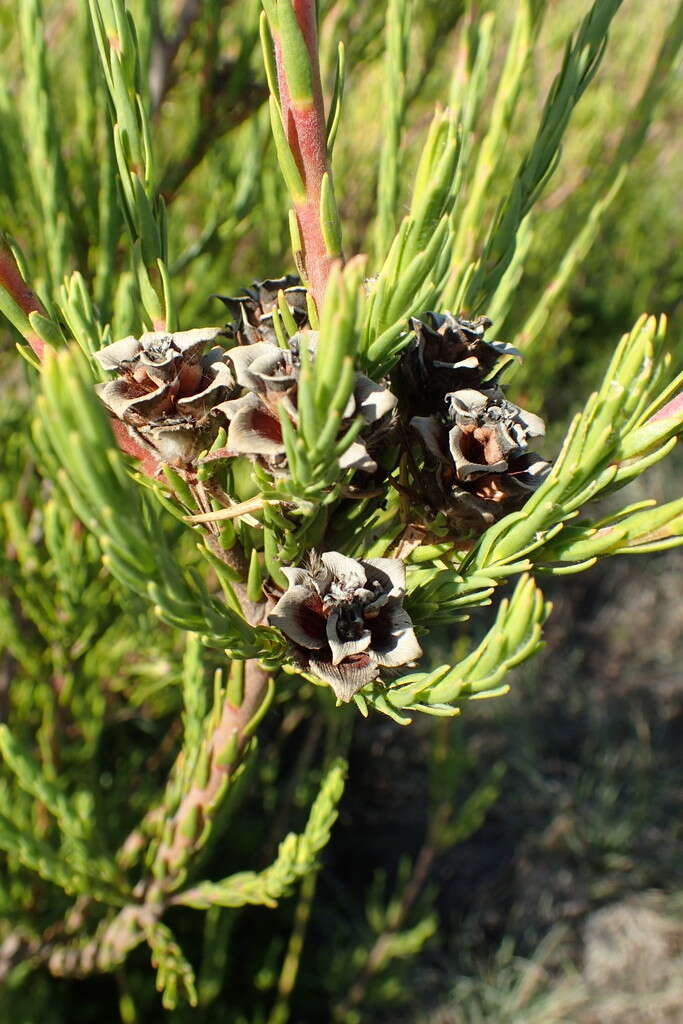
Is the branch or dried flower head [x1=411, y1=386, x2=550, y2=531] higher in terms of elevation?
dried flower head [x1=411, y1=386, x2=550, y2=531]

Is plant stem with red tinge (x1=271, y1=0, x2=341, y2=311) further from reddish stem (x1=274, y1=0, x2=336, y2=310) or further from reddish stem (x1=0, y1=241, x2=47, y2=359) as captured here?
reddish stem (x1=0, y1=241, x2=47, y2=359)

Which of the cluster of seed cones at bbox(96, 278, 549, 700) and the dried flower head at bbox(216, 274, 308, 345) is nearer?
the cluster of seed cones at bbox(96, 278, 549, 700)

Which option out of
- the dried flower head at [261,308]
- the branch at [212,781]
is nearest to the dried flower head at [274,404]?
the dried flower head at [261,308]

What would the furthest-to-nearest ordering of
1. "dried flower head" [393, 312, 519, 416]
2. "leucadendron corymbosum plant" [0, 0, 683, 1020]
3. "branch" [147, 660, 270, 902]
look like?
"branch" [147, 660, 270, 902], "dried flower head" [393, 312, 519, 416], "leucadendron corymbosum plant" [0, 0, 683, 1020]

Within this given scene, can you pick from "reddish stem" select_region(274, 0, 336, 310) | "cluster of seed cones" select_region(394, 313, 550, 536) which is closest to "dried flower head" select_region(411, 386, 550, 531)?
"cluster of seed cones" select_region(394, 313, 550, 536)

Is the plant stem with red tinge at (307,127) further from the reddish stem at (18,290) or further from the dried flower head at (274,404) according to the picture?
the reddish stem at (18,290)
